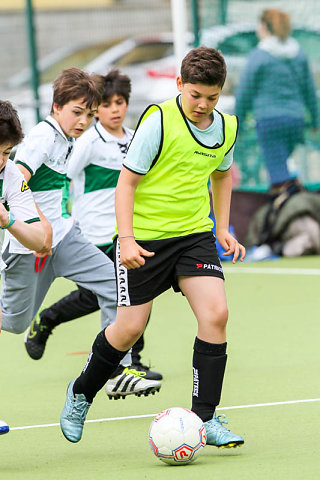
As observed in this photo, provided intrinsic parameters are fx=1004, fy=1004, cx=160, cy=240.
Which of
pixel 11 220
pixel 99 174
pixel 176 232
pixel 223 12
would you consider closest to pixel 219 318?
pixel 176 232

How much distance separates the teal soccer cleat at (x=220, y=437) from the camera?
414 centimetres

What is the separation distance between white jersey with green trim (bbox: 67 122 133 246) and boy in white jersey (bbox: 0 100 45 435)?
68.1 inches

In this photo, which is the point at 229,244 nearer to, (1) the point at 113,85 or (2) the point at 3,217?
(2) the point at 3,217

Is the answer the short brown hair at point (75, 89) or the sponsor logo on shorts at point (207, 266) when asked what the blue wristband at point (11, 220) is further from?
the short brown hair at point (75, 89)

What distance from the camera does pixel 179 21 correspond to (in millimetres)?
10039

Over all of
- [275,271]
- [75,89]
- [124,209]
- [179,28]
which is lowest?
[275,271]

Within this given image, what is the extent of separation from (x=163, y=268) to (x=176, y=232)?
172 mm

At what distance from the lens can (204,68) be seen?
4.28 m

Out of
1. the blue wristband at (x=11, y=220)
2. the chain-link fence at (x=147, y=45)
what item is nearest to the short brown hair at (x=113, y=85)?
the blue wristband at (x=11, y=220)

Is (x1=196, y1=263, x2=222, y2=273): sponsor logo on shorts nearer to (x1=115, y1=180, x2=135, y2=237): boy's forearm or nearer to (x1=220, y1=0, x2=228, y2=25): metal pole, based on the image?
(x1=115, y1=180, x2=135, y2=237): boy's forearm

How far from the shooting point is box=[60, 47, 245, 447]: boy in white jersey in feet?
14.0

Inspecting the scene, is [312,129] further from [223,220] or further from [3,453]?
[3,453]

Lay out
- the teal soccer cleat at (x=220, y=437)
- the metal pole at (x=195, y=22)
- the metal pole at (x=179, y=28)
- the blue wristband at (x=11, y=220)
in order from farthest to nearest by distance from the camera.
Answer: the metal pole at (x=195, y=22)
the metal pole at (x=179, y=28)
the teal soccer cleat at (x=220, y=437)
the blue wristband at (x=11, y=220)

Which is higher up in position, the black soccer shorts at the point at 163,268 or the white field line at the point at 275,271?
the black soccer shorts at the point at 163,268
